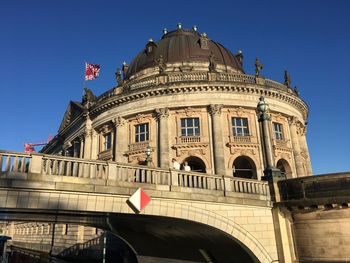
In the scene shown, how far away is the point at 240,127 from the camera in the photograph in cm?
3127

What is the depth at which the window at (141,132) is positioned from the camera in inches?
1259

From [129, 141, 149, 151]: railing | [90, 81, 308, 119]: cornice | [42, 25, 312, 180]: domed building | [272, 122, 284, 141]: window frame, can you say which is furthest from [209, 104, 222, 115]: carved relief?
[129, 141, 149, 151]: railing

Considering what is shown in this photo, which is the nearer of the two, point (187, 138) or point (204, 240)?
point (204, 240)

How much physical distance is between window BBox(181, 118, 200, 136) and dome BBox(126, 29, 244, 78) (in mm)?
10040

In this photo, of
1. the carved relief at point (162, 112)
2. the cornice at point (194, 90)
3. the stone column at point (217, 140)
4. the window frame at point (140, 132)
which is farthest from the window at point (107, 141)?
the stone column at point (217, 140)

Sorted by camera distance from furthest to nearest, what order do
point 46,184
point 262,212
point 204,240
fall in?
point 204,240 < point 262,212 < point 46,184

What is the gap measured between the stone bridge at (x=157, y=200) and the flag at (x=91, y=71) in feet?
75.0

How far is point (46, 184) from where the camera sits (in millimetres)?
10945

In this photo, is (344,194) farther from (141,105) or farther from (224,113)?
(141,105)

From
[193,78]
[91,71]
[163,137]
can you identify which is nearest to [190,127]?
[163,137]

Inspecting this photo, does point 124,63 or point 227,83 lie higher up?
point 124,63

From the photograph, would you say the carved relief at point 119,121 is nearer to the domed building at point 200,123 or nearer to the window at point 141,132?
the domed building at point 200,123

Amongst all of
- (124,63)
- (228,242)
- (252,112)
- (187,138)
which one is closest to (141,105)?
(187,138)

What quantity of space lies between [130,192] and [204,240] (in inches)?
281
